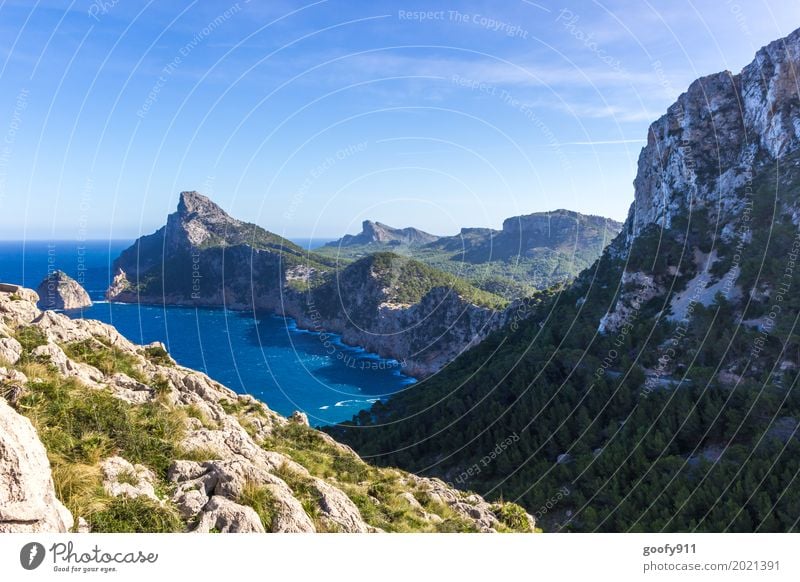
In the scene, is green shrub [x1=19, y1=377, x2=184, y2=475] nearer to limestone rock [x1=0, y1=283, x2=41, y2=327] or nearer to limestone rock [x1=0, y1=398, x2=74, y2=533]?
limestone rock [x1=0, y1=398, x2=74, y2=533]

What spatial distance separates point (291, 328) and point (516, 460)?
462ft

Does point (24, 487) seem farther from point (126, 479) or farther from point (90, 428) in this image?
point (90, 428)

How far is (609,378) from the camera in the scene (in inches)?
1593

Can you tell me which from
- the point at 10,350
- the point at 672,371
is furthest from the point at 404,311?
the point at 10,350

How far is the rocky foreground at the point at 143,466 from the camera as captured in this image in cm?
696

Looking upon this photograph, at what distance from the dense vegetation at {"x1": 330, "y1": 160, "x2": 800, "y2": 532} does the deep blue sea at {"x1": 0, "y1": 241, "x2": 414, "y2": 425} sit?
37163 mm

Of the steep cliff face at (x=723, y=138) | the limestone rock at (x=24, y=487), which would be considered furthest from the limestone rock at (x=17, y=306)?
the steep cliff face at (x=723, y=138)

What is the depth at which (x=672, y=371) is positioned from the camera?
37.7 m

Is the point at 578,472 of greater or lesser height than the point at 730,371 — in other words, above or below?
below

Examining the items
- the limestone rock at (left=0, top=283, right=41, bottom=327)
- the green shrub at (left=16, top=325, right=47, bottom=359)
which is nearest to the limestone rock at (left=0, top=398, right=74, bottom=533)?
the green shrub at (left=16, top=325, right=47, bottom=359)

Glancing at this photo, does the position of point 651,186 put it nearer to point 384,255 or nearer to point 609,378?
point 609,378

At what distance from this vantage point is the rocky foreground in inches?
274

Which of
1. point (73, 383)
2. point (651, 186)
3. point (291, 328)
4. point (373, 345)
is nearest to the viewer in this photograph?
point (73, 383)

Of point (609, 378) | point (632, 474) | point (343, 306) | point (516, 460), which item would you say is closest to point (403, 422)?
point (516, 460)
